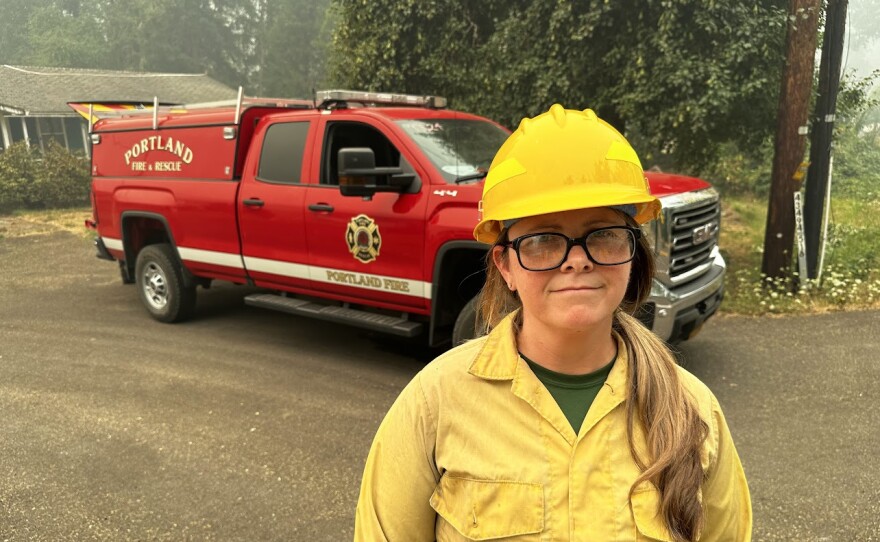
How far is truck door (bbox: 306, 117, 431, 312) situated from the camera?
4949mm

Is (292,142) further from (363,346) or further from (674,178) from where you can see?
(674,178)

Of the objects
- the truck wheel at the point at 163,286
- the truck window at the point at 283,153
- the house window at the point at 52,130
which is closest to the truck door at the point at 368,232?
the truck window at the point at 283,153

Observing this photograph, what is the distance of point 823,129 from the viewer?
22.7 feet

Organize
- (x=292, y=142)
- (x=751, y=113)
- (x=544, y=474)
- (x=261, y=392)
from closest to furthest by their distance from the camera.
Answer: (x=544, y=474), (x=261, y=392), (x=292, y=142), (x=751, y=113)

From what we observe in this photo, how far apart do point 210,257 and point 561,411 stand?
18.3 feet

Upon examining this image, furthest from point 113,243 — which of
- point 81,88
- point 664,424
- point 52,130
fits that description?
point 81,88

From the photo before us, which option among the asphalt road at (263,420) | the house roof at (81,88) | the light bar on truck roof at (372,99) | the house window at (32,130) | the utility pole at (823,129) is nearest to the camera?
the asphalt road at (263,420)

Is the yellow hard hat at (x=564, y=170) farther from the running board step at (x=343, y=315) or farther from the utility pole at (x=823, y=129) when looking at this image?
the utility pole at (x=823, y=129)

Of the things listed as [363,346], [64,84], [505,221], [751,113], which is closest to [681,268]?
[363,346]

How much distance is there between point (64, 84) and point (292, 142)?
23.7 m

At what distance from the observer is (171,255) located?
6.96 metres

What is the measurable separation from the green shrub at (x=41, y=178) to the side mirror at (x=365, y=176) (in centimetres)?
1834

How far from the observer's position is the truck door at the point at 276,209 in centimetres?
565

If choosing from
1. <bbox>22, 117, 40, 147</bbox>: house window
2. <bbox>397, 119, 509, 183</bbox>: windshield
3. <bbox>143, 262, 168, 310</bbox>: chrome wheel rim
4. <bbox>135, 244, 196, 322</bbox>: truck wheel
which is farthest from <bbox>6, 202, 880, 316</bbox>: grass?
<bbox>22, 117, 40, 147</bbox>: house window
